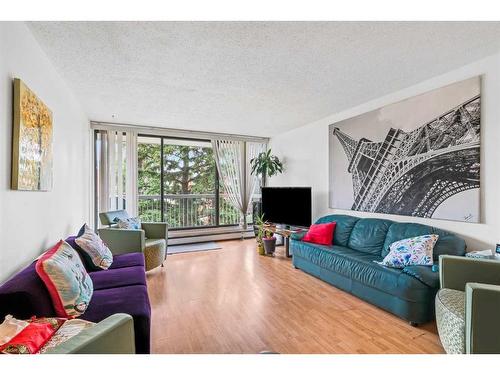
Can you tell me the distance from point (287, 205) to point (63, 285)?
337 centimetres

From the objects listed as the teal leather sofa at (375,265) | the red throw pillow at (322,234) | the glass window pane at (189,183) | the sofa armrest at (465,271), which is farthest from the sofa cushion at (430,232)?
the glass window pane at (189,183)

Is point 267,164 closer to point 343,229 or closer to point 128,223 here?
point 343,229

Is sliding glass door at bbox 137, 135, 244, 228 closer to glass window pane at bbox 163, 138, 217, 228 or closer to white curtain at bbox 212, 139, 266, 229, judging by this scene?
glass window pane at bbox 163, 138, 217, 228

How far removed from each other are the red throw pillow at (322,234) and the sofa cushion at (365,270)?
0.13m

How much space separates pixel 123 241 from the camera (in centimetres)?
303

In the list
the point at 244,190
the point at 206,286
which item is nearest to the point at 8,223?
the point at 206,286

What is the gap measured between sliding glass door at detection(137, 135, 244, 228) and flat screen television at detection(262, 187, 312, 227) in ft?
3.87

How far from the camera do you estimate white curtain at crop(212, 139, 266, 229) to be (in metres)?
5.23

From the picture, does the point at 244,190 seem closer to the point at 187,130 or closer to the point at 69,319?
the point at 187,130

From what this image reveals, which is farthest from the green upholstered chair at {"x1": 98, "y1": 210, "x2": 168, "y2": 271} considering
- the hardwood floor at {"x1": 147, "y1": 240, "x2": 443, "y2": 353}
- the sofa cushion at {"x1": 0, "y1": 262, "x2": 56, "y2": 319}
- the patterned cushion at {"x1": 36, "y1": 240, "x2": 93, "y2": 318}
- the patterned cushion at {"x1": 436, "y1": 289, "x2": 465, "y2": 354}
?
the patterned cushion at {"x1": 436, "y1": 289, "x2": 465, "y2": 354}

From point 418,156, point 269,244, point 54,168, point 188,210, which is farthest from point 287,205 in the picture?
point 54,168

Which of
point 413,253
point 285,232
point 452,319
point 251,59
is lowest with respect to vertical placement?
point 452,319

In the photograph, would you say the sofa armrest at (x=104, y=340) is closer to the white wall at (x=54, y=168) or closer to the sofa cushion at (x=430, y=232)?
the white wall at (x=54, y=168)

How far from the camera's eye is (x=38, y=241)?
1899 mm
